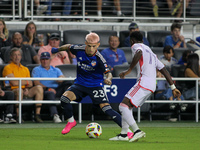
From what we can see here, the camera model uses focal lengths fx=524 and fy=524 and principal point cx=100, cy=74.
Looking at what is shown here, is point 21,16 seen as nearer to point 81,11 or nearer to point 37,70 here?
point 81,11

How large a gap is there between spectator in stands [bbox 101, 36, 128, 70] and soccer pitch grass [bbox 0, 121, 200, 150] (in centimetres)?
209

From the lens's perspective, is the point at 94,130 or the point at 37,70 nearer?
the point at 94,130

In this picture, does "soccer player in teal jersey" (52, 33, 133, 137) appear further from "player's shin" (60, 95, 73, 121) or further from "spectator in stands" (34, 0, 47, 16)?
"spectator in stands" (34, 0, 47, 16)

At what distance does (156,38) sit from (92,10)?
7.93 feet

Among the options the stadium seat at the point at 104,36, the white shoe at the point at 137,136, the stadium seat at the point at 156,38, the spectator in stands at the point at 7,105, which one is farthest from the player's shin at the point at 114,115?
the stadium seat at the point at 156,38

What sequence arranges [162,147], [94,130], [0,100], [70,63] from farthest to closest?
[70,63], [0,100], [94,130], [162,147]

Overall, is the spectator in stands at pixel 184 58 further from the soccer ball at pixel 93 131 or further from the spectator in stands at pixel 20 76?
the soccer ball at pixel 93 131

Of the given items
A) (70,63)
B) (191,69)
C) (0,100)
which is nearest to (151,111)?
(191,69)

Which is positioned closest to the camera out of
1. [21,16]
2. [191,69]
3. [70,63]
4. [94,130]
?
[94,130]

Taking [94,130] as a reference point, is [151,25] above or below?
above

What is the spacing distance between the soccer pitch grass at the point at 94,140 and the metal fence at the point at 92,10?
5863mm

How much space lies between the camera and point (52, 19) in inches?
689

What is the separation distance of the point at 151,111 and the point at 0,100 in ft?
12.1

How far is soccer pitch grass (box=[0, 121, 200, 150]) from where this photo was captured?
756 centimetres
